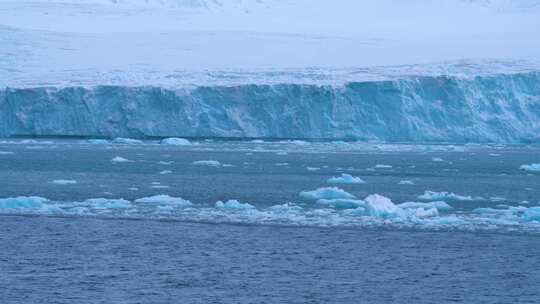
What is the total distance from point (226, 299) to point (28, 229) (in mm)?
3981

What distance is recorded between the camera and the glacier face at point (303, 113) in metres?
25.3

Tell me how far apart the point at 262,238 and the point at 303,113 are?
15.3 m

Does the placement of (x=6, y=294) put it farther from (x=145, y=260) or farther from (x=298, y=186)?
(x=298, y=186)

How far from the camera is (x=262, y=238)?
10.5 metres

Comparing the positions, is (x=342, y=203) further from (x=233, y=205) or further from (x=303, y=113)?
(x=303, y=113)

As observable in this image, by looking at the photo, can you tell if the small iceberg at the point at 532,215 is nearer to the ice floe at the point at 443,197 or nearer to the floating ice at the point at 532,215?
the floating ice at the point at 532,215

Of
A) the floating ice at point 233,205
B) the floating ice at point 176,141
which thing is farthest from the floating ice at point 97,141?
the floating ice at point 233,205

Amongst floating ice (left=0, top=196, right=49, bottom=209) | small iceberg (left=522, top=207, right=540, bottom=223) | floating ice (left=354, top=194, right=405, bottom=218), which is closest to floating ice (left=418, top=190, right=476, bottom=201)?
floating ice (left=354, top=194, right=405, bottom=218)

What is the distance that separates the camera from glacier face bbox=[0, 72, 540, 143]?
2530cm

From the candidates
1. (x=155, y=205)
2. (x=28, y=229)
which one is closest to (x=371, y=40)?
(x=155, y=205)

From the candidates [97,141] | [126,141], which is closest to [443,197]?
[97,141]

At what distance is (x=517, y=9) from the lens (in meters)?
48.6

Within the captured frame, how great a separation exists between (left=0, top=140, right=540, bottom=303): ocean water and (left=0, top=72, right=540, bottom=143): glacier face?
5253mm

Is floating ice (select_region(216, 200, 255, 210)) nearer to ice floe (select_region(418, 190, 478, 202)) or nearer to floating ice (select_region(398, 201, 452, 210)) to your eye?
floating ice (select_region(398, 201, 452, 210))
